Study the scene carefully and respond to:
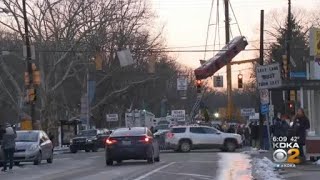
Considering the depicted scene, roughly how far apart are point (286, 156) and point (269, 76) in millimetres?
2502

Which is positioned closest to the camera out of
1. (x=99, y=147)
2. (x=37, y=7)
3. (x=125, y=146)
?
(x=125, y=146)

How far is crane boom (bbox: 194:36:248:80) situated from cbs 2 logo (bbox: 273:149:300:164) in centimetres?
2220

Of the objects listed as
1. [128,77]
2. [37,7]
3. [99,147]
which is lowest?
[99,147]

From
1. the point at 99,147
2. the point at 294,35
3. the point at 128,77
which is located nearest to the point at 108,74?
the point at 128,77

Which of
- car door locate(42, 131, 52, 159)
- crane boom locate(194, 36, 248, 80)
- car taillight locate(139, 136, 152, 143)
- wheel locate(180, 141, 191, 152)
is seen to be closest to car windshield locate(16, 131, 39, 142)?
car door locate(42, 131, 52, 159)

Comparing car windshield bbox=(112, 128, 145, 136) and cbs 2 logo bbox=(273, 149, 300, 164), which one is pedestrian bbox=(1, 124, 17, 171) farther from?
cbs 2 logo bbox=(273, 149, 300, 164)

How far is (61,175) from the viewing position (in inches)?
886

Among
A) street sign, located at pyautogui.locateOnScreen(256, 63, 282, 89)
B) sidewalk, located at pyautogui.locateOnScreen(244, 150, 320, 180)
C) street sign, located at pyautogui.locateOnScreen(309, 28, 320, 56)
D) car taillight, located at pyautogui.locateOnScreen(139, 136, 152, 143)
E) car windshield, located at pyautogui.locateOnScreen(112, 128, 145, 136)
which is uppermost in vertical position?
street sign, located at pyautogui.locateOnScreen(309, 28, 320, 56)

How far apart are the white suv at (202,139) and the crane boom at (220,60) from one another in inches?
144

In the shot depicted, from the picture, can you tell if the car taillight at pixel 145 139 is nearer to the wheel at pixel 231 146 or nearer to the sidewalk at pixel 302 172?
the sidewalk at pixel 302 172

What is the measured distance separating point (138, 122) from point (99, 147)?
25637 millimetres

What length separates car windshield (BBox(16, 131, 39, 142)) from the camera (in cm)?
3009

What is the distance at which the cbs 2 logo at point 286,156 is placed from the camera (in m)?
19.9

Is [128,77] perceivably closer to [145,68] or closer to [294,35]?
[145,68]
